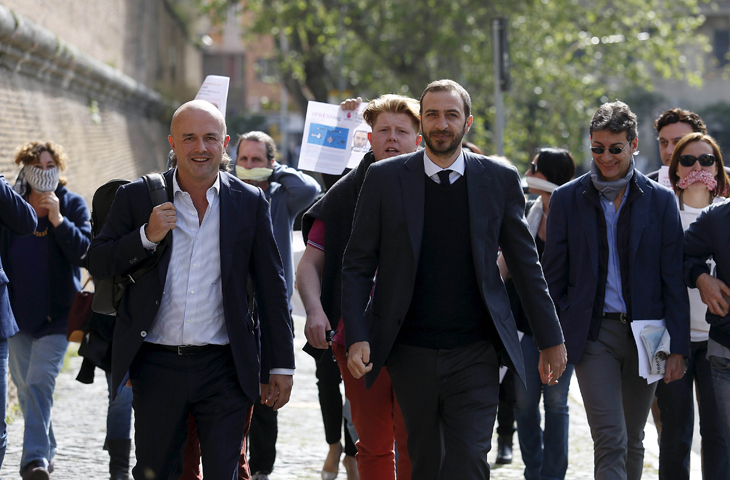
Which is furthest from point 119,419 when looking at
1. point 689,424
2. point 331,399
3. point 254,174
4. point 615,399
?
point 689,424

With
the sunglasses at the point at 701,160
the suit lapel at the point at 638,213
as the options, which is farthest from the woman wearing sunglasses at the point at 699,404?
the suit lapel at the point at 638,213

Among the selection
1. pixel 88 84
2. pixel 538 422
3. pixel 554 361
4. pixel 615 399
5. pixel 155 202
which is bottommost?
pixel 538 422

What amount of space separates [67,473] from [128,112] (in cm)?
1839

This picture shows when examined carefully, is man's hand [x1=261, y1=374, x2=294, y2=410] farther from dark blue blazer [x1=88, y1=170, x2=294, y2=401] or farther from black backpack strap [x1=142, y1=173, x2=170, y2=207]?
black backpack strap [x1=142, y1=173, x2=170, y2=207]

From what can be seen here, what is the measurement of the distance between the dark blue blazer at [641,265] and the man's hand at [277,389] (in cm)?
146

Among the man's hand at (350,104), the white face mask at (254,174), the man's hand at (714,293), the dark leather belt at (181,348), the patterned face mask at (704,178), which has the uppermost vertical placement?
the man's hand at (350,104)

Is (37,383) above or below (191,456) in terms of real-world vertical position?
above

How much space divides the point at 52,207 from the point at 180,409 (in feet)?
8.07

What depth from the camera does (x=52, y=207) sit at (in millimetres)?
5969

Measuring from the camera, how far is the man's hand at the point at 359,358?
3959 mm

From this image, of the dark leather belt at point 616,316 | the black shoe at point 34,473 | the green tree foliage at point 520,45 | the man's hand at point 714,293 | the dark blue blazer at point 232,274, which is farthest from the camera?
the green tree foliage at point 520,45

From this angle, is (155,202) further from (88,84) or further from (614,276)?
(88,84)

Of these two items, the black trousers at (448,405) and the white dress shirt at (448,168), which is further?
the white dress shirt at (448,168)

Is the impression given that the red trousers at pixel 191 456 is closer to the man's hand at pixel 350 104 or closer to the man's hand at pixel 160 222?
Answer: the man's hand at pixel 160 222
